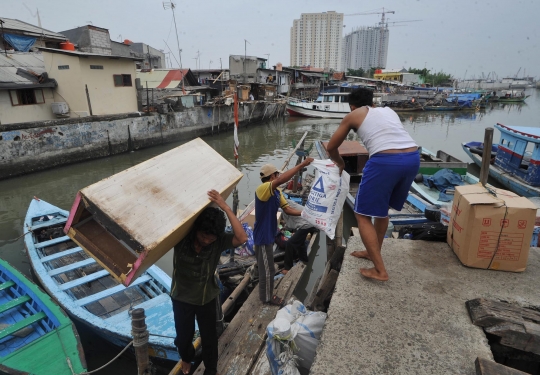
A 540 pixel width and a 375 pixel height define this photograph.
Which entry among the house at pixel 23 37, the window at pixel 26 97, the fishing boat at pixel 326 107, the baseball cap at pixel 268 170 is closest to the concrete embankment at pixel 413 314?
the baseball cap at pixel 268 170

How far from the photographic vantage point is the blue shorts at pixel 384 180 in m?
2.29

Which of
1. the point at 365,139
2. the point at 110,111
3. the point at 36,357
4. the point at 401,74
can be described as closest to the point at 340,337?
the point at 365,139

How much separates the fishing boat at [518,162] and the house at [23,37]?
26.1 metres

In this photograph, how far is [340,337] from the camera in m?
1.87

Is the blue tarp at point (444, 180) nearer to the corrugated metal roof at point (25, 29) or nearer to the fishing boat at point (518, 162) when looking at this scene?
the fishing boat at point (518, 162)

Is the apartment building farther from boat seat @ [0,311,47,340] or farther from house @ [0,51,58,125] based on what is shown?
boat seat @ [0,311,47,340]

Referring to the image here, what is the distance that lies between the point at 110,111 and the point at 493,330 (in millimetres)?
19443

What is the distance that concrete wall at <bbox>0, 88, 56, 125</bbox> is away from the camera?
539 inches

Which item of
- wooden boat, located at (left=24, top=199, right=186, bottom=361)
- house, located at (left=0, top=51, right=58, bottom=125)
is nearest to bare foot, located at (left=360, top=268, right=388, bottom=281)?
wooden boat, located at (left=24, top=199, right=186, bottom=361)

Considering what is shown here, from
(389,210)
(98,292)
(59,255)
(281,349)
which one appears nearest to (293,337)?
(281,349)

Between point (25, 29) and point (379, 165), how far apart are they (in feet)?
86.0

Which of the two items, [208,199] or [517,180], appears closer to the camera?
[208,199]

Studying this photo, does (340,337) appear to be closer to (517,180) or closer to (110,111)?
(517,180)

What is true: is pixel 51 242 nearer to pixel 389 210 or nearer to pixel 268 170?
pixel 268 170
